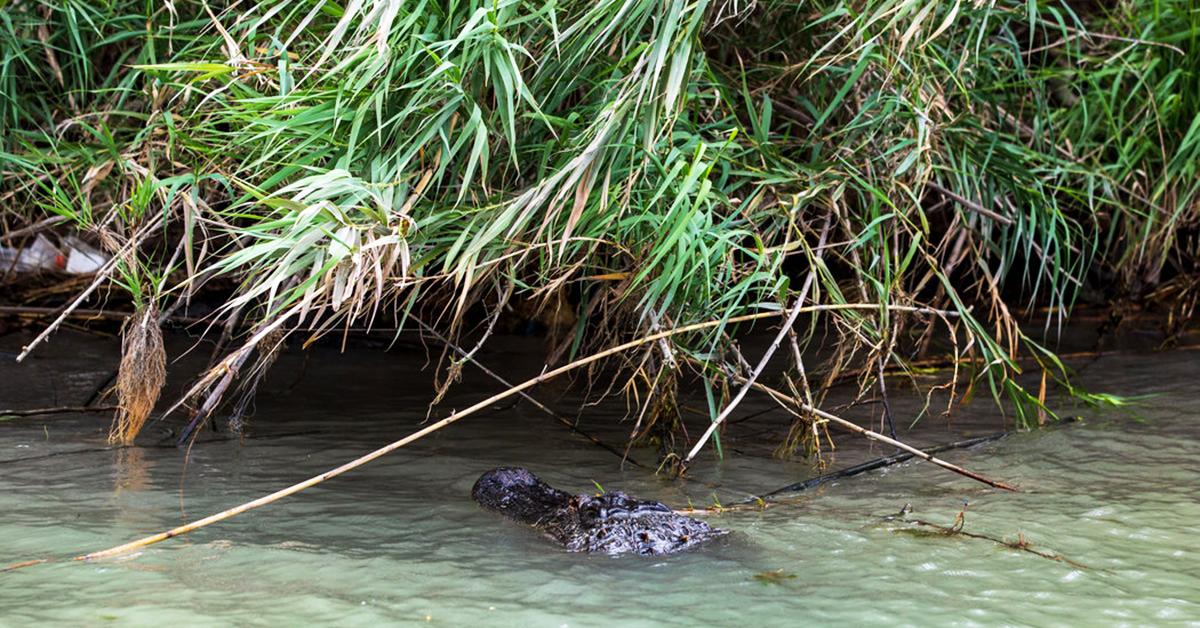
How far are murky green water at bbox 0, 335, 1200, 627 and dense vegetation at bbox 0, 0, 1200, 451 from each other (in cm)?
34

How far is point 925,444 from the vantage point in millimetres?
3574

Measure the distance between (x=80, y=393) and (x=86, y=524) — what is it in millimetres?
1761

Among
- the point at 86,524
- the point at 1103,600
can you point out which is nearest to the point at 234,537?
the point at 86,524

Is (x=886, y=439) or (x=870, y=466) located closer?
(x=886, y=439)

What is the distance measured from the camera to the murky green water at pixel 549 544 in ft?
6.82

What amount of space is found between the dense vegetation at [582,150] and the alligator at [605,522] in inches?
20.9

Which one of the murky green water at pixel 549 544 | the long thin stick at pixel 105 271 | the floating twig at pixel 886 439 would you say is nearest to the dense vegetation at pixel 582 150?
the long thin stick at pixel 105 271

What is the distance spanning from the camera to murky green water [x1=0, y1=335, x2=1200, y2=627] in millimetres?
2078

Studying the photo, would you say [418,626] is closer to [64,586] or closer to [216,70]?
[64,586]

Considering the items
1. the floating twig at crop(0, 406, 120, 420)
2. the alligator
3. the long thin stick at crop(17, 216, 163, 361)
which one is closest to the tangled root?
the long thin stick at crop(17, 216, 163, 361)

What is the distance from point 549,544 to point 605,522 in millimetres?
151

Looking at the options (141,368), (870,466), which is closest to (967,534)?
(870,466)

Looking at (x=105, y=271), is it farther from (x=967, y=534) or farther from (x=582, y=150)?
(x=967, y=534)

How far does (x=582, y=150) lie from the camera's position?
280 centimetres
